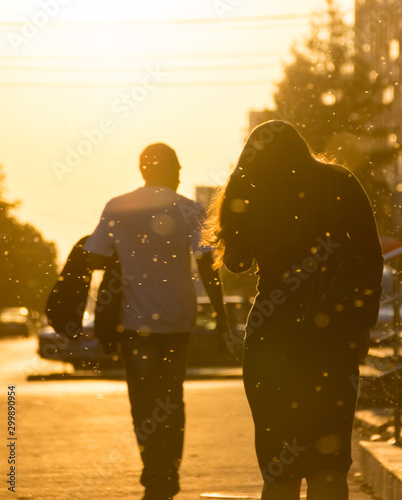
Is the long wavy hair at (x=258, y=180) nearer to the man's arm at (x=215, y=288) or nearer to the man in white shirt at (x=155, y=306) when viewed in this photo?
the man in white shirt at (x=155, y=306)

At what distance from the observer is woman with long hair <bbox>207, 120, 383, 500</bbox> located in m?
3.66

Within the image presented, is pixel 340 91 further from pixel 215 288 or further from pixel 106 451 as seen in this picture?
→ pixel 215 288

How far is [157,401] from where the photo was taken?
17.3 ft

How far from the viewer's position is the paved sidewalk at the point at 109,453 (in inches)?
243

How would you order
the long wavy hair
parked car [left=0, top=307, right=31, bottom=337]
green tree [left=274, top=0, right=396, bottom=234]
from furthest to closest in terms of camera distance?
parked car [left=0, top=307, right=31, bottom=337]
green tree [left=274, top=0, right=396, bottom=234]
the long wavy hair

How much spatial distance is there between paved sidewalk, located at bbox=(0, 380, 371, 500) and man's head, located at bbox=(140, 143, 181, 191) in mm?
1659

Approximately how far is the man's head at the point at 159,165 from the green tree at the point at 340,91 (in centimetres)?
3914

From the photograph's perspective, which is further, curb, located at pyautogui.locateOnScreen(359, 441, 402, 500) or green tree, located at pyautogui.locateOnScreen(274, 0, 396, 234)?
green tree, located at pyautogui.locateOnScreen(274, 0, 396, 234)

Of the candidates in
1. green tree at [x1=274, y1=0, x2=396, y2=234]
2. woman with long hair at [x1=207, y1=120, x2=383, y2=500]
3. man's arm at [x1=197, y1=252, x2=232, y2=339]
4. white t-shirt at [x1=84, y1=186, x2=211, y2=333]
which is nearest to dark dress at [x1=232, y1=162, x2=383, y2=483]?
woman with long hair at [x1=207, y1=120, x2=383, y2=500]

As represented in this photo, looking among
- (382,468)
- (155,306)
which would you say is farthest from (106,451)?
(155,306)

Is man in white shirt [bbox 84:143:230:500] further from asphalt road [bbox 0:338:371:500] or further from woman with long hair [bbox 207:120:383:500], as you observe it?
woman with long hair [bbox 207:120:383:500]

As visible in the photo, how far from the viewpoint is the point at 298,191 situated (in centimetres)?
377

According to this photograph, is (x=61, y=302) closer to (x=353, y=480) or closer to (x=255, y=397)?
(x=255, y=397)

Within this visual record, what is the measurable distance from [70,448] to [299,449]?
14.8ft
